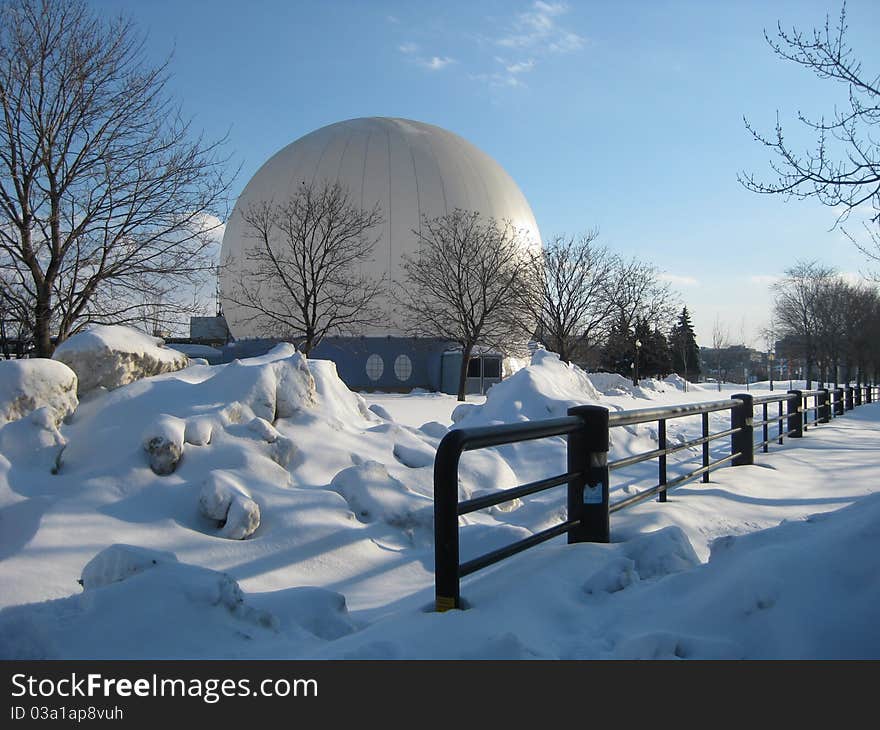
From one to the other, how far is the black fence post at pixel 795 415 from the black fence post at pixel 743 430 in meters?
4.78

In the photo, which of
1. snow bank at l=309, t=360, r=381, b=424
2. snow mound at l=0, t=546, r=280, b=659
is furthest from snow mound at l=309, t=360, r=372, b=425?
snow mound at l=0, t=546, r=280, b=659

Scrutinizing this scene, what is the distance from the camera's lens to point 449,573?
306 cm

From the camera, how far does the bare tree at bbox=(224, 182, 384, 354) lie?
95.0 ft

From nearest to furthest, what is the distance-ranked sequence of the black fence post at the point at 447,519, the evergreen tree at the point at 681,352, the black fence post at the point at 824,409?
the black fence post at the point at 447,519
the black fence post at the point at 824,409
the evergreen tree at the point at 681,352

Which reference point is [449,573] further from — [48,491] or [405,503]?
[48,491]

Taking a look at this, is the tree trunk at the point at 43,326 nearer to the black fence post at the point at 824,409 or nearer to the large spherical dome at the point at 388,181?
the black fence post at the point at 824,409

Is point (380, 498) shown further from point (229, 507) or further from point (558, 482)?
point (558, 482)

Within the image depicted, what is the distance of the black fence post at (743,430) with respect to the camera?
8555 mm

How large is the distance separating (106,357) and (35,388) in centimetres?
109

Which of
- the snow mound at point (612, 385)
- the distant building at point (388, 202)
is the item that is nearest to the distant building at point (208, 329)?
the distant building at point (388, 202)

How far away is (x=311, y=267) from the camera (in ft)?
91.4

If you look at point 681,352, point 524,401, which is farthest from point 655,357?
point 524,401

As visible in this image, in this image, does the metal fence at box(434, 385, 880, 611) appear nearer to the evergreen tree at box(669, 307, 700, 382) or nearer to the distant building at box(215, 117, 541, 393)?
the distant building at box(215, 117, 541, 393)
